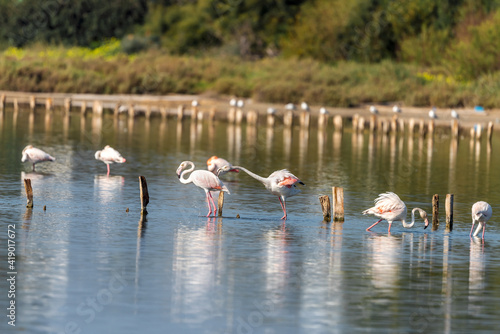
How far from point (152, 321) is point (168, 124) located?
42794 mm

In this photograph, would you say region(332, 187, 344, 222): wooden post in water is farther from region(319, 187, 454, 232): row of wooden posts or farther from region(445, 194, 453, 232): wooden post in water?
region(445, 194, 453, 232): wooden post in water

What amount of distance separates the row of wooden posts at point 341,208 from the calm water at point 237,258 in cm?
25

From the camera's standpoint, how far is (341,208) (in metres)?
23.6

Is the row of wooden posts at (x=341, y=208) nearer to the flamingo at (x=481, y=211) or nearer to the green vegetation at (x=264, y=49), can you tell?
the flamingo at (x=481, y=211)

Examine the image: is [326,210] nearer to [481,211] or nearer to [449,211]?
[449,211]

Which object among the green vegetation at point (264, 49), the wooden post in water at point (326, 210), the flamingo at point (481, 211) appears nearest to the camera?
the flamingo at point (481, 211)

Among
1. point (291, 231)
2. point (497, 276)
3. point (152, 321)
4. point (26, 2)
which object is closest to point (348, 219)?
point (291, 231)

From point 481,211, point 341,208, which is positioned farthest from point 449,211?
point 341,208

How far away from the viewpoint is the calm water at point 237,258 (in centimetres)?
1501

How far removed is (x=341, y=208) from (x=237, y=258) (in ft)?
17.0

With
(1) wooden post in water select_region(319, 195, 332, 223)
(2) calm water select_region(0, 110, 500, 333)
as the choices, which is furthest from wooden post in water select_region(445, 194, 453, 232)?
(1) wooden post in water select_region(319, 195, 332, 223)

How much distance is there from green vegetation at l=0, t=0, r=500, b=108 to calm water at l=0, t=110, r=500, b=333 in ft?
95.8

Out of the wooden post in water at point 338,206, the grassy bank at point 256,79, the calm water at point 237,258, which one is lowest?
the calm water at point 237,258

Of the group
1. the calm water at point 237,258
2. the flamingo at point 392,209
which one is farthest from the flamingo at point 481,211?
the flamingo at point 392,209
